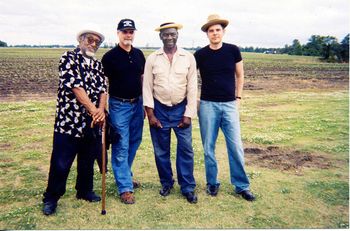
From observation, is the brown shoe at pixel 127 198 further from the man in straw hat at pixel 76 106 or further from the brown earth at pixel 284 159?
the brown earth at pixel 284 159

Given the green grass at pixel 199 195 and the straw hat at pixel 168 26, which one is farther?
the straw hat at pixel 168 26

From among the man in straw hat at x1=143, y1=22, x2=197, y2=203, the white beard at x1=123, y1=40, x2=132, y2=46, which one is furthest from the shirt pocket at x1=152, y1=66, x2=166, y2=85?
the white beard at x1=123, y1=40, x2=132, y2=46


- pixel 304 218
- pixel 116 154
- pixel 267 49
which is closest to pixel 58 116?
pixel 116 154

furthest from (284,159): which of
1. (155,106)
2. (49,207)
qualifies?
(49,207)

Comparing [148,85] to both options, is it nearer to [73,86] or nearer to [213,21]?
[73,86]

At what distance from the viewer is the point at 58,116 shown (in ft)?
16.2

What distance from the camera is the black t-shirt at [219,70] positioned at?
5.44m

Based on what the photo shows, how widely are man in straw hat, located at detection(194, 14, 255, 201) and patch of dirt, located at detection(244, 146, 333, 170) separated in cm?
189

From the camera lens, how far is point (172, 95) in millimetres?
5340

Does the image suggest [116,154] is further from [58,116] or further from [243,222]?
[243,222]

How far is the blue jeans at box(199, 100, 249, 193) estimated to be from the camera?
554 cm

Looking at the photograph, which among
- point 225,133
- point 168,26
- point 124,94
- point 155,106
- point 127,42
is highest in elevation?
point 168,26

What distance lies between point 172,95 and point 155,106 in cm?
36

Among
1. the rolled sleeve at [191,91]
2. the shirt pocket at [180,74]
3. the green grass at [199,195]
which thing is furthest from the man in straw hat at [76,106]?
the rolled sleeve at [191,91]
